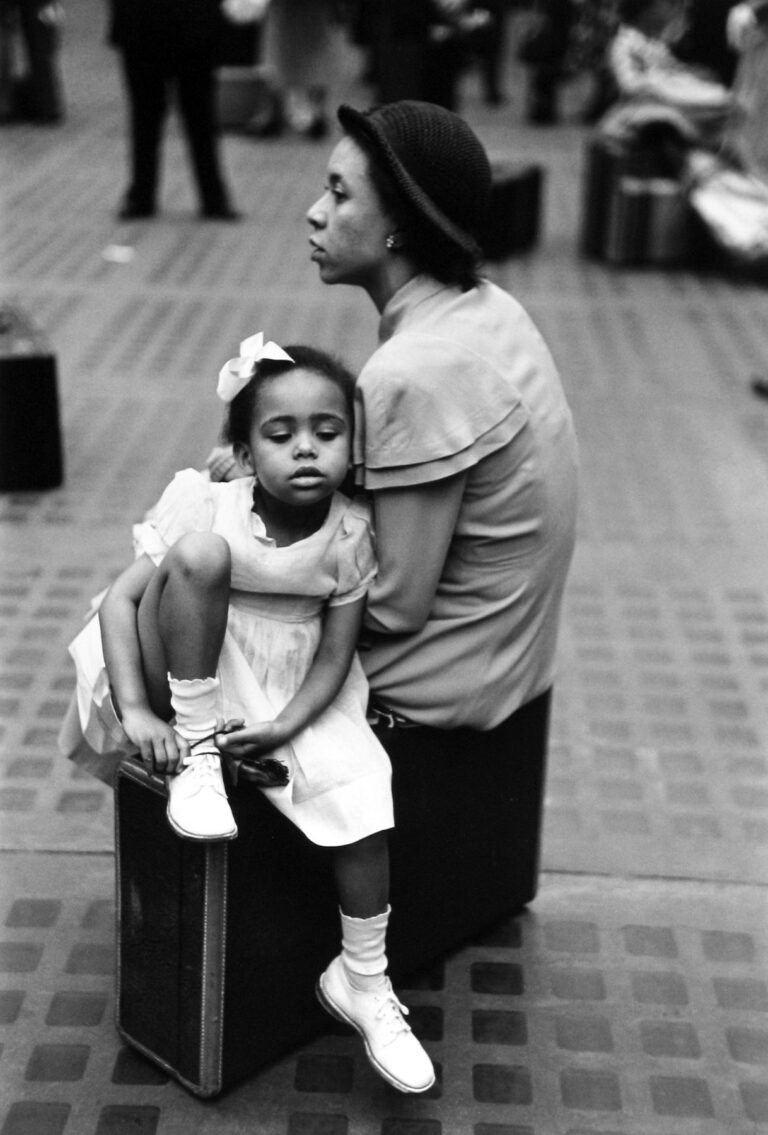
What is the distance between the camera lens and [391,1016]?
2.87 m

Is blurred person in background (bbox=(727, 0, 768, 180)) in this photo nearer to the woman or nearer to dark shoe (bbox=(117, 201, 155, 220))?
dark shoe (bbox=(117, 201, 155, 220))

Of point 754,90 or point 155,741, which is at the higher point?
point 155,741

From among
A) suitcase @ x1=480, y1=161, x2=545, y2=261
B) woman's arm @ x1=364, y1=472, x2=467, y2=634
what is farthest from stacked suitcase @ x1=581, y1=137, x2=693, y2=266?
woman's arm @ x1=364, y1=472, x2=467, y2=634

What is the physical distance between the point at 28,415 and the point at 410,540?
320 cm

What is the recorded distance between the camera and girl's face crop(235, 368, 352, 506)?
2.73 metres

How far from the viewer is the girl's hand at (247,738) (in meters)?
2.72

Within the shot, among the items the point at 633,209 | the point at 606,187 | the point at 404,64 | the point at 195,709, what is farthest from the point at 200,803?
the point at 404,64

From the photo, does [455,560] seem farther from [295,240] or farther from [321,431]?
[295,240]

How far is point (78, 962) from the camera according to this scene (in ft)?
10.8

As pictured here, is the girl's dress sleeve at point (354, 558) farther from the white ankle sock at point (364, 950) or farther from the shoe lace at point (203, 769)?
the white ankle sock at point (364, 950)

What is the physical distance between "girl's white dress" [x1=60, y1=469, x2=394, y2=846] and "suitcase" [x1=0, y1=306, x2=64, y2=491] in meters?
2.98

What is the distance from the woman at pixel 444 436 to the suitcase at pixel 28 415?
9.36 feet

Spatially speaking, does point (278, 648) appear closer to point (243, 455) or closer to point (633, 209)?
point (243, 455)

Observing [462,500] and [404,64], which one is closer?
[462,500]
